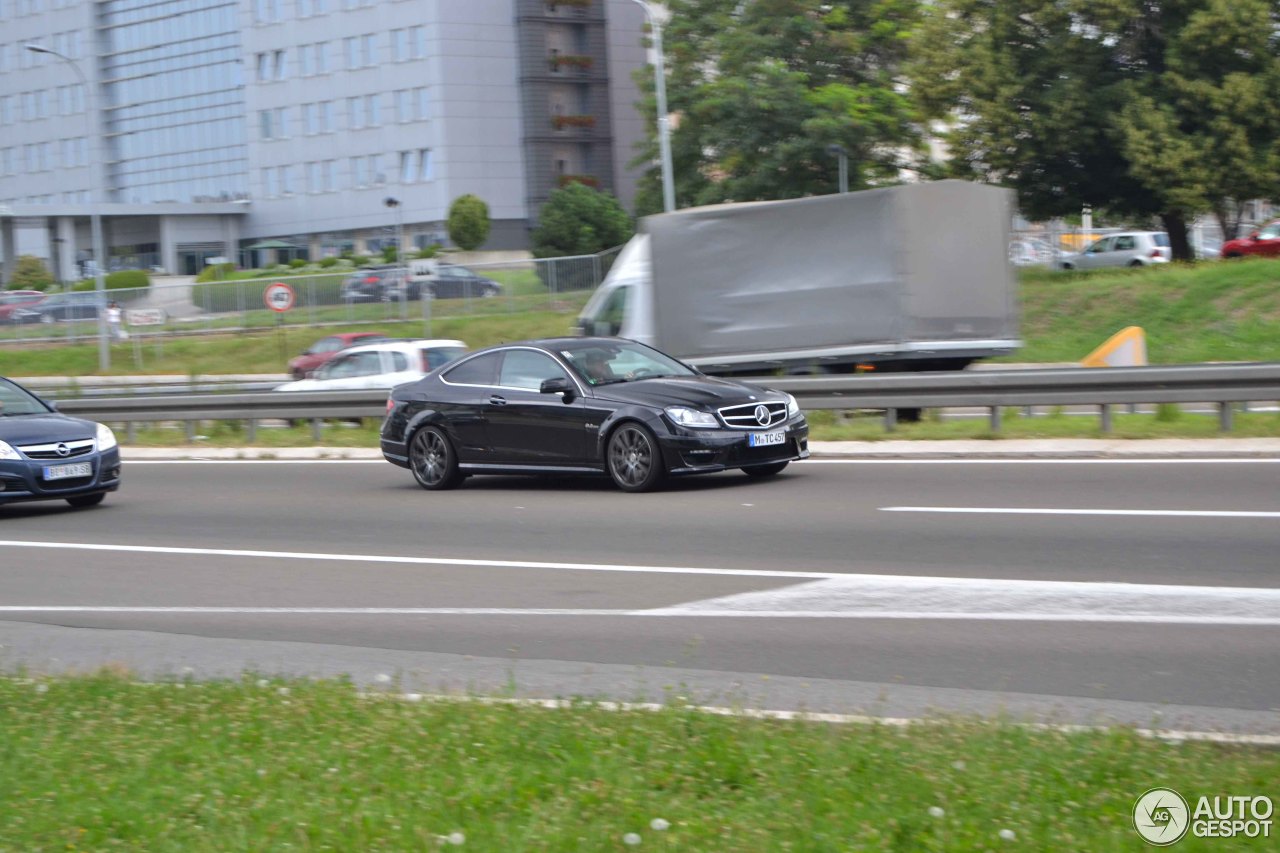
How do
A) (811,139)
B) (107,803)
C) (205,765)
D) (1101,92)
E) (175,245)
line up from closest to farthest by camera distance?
1. (107,803)
2. (205,765)
3. (1101,92)
4. (811,139)
5. (175,245)

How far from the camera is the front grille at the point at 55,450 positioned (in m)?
14.7

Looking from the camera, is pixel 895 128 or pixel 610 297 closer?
pixel 610 297

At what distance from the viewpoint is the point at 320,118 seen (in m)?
81.8

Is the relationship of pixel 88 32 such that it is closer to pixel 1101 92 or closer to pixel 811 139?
pixel 811 139

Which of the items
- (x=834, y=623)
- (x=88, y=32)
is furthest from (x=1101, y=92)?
(x=88, y=32)

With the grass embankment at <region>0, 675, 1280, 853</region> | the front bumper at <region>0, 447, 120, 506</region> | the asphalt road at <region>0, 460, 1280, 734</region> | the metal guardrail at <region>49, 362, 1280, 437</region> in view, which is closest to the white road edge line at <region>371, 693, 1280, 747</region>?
the grass embankment at <region>0, 675, 1280, 853</region>

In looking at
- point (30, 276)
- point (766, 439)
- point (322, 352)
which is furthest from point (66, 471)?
point (30, 276)

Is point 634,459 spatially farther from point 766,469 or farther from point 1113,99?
point 1113,99

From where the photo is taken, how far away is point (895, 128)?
47062mm

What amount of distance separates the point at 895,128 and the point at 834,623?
135 ft

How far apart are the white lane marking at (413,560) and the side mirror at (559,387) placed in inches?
129

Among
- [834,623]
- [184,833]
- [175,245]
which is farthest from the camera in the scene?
[175,245]

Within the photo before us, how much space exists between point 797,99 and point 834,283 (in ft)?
92.6

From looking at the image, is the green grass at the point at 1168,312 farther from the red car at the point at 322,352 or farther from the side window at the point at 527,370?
the side window at the point at 527,370
